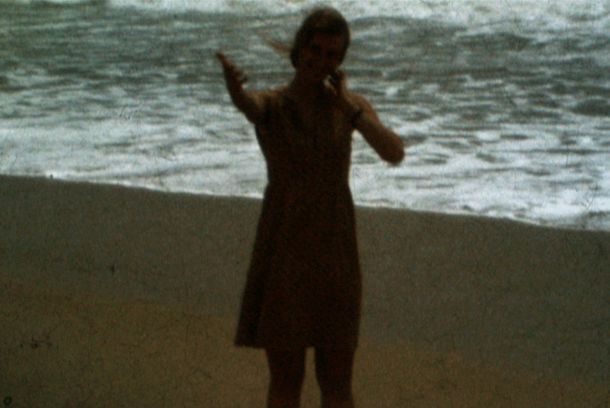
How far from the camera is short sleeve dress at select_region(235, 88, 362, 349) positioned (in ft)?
9.37

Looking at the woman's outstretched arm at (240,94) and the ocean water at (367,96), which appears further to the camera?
the ocean water at (367,96)

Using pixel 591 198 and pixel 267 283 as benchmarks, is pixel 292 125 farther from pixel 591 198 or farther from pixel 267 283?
pixel 591 198

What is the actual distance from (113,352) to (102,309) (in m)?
0.55

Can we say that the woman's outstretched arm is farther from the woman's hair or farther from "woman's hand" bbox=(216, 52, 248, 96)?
the woman's hair

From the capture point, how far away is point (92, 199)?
658 centimetres

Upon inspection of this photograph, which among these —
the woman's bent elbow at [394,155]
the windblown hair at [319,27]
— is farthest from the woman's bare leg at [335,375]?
the windblown hair at [319,27]

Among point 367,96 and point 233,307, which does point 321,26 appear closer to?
point 233,307

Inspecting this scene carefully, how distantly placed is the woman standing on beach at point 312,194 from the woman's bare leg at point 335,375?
25mm

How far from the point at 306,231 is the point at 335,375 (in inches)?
14.8

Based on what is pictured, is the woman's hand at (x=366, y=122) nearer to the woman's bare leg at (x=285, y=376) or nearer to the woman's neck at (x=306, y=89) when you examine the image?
the woman's neck at (x=306, y=89)

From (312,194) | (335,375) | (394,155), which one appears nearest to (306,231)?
(312,194)

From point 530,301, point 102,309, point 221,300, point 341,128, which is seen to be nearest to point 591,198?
point 530,301

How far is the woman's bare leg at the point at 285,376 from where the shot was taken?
2.95 metres

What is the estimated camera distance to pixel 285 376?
2986 mm
